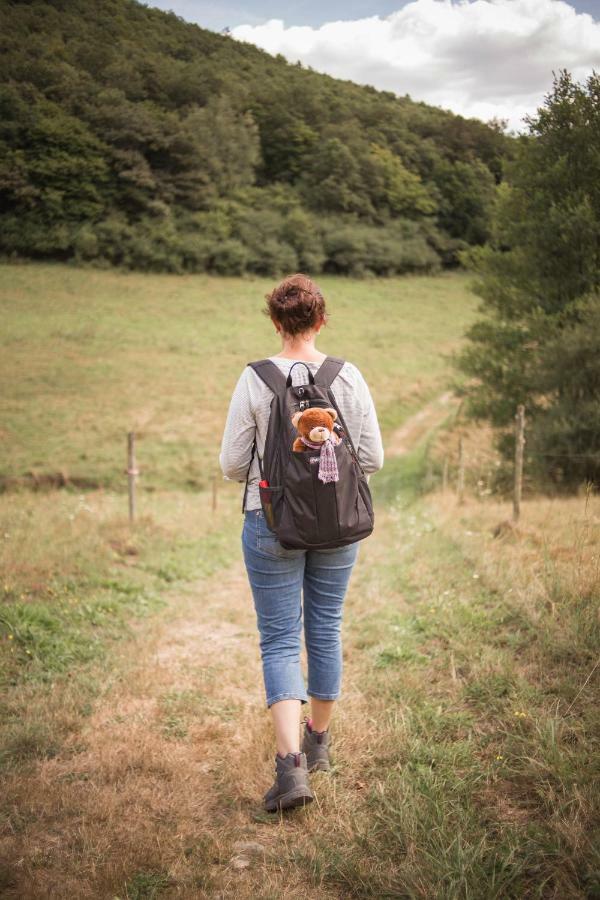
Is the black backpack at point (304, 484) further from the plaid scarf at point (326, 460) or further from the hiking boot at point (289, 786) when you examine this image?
the hiking boot at point (289, 786)

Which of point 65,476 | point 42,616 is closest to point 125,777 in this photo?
point 42,616

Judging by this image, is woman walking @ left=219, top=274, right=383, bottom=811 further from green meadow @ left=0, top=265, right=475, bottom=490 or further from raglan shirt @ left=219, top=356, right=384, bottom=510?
green meadow @ left=0, top=265, right=475, bottom=490

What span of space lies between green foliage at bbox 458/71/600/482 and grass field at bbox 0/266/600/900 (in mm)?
5705

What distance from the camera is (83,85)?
2994 cm

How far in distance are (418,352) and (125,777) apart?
28.3 meters

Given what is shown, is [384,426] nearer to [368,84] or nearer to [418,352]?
[418,352]

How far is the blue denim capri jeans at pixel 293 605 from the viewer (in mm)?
2408

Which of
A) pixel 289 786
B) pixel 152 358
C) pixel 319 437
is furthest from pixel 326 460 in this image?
pixel 152 358

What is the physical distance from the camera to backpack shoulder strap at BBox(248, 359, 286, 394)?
7.70 ft

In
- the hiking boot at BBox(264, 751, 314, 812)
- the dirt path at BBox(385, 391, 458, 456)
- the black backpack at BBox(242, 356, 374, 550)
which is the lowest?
the dirt path at BBox(385, 391, 458, 456)

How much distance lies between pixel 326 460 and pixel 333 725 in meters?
1.45

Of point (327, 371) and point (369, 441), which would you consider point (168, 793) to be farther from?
point (327, 371)

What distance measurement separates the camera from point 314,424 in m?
2.25

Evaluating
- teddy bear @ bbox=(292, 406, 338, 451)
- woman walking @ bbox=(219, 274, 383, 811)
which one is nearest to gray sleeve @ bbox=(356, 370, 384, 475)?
woman walking @ bbox=(219, 274, 383, 811)
